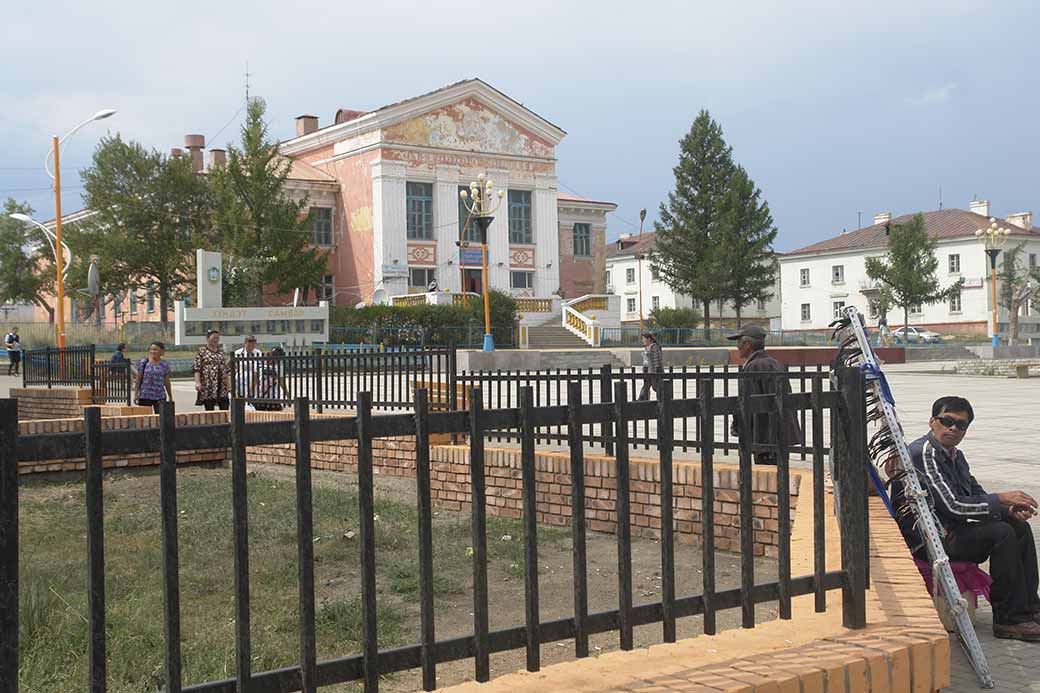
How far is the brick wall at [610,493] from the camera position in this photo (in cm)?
755

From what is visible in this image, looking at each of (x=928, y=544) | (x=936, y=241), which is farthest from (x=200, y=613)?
(x=936, y=241)

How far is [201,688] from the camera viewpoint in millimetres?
2701

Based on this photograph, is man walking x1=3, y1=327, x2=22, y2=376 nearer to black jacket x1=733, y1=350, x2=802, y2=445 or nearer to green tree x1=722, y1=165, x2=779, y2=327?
black jacket x1=733, y1=350, x2=802, y2=445

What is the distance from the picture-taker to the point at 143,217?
168 feet

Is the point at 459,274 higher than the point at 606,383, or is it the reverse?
the point at 459,274

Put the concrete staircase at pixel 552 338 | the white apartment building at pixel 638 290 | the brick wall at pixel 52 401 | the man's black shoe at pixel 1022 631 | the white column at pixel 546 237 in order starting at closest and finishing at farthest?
the man's black shoe at pixel 1022 631 < the brick wall at pixel 52 401 < the concrete staircase at pixel 552 338 < the white column at pixel 546 237 < the white apartment building at pixel 638 290

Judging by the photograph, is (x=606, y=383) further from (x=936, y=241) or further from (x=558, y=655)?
(x=936, y=241)

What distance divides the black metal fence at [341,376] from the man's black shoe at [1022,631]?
21.6ft

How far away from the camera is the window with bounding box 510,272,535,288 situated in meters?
57.4

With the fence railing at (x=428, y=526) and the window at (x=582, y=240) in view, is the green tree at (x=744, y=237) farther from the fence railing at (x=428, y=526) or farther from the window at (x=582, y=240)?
the fence railing at (x=428, y=526)

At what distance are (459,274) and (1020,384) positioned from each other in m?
31.3

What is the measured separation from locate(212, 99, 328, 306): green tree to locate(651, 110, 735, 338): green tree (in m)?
25.5

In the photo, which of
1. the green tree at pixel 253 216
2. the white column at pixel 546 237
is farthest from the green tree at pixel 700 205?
the green tree at pixel 253 216

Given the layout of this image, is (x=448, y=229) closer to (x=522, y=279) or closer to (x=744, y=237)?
(x=522, y=279)
